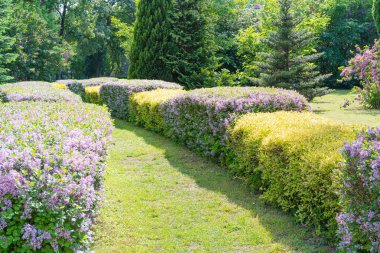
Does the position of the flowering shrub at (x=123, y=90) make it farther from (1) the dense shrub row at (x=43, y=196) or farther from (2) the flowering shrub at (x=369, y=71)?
(1) the dense shrub row at (x=43, y=196)

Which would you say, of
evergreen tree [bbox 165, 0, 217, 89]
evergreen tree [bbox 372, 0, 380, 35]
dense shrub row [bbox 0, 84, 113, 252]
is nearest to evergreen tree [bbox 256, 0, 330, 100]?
evergreen tree [bbox 165, 0, 217, 89]

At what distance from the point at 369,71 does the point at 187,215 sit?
10.6 meters

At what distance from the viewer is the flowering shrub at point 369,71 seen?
12094 mm

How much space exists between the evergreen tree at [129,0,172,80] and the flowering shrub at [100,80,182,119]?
2.40m

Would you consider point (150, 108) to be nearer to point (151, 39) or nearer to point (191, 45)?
point (151, 39)

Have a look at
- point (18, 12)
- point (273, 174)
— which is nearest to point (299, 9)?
point (18, 12)

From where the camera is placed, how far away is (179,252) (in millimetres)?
3500

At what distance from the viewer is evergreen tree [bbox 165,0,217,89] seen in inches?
596

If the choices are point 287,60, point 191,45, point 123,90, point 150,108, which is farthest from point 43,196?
point 191,45

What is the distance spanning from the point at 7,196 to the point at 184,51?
1351 centimetres

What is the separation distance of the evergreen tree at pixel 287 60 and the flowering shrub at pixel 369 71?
1198 millimetres

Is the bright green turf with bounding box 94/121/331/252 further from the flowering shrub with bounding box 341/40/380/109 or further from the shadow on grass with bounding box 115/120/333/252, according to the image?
the flowering shrub with bounding box 341/40/380/109

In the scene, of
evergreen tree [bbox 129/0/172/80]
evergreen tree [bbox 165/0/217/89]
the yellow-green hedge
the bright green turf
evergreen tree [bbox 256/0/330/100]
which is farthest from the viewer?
evergreen tree [bbox 165/0/217/89]

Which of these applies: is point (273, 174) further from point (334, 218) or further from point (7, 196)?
point (7, 196)
